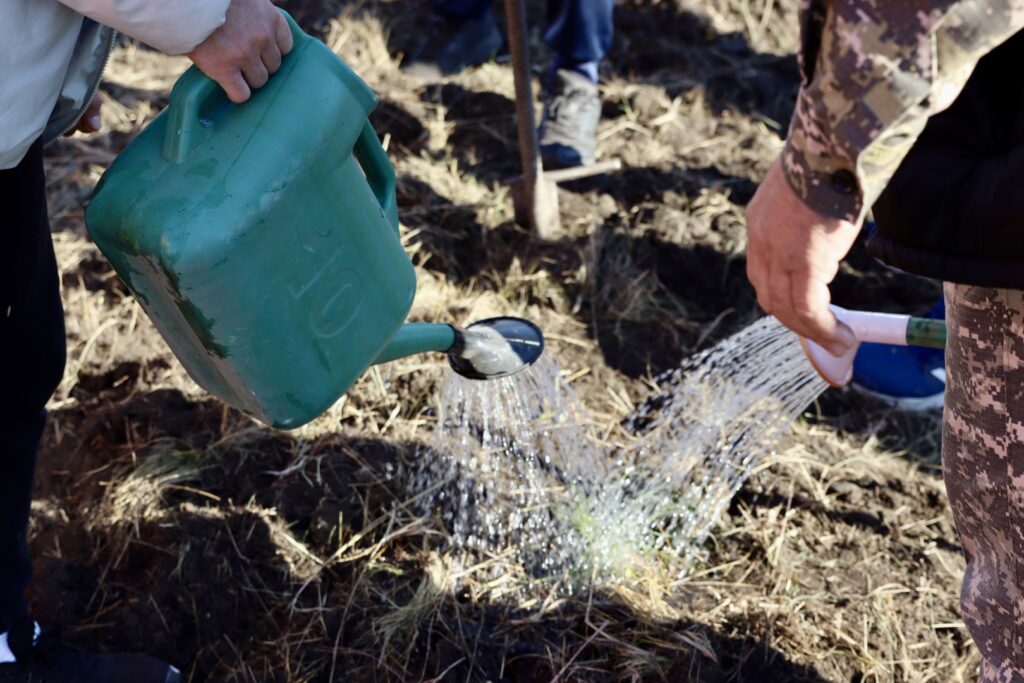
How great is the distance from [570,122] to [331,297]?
5.69ft

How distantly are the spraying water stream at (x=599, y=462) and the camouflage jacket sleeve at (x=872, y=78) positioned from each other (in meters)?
1.18

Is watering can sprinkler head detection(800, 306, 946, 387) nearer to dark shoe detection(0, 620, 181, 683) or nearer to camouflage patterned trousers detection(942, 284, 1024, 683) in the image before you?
camouflage patterned trousers detection(942, 284, 1024, 683)

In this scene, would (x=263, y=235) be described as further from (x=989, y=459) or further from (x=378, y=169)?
(x=989, y=459)

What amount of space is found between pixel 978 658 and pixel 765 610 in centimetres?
38

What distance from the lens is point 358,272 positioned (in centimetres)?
155

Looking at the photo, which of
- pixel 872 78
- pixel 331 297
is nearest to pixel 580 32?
pixel 331 297

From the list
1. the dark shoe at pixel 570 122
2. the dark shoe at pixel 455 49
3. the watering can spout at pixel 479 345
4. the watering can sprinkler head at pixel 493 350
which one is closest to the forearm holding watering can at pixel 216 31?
the watering can spout at pixel 479 345

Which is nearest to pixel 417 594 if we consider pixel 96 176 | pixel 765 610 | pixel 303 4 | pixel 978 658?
pixel 765 610

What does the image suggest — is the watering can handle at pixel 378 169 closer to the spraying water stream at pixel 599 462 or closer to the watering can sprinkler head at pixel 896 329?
the spraying water stream at pixel 599 462

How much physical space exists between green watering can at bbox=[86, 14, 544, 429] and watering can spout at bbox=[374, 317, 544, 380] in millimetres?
159

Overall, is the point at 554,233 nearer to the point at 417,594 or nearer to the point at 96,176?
the point at 417,594

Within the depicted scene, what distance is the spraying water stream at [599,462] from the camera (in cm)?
211

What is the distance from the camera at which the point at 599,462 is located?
228 cm

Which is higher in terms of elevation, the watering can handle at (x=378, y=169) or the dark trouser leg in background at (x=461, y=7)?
the watering can handle at (x=378, y=169)
